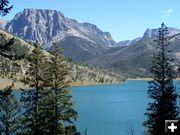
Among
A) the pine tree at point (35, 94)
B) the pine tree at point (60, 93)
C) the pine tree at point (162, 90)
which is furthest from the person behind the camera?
the pine tree at point (162, 90)

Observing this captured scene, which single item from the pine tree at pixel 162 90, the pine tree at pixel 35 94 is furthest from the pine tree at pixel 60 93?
the pine tree at pixel 162 90

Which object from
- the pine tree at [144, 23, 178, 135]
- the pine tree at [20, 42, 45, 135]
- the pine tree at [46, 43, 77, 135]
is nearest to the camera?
the pine tree at [20, 42, 45, 135]

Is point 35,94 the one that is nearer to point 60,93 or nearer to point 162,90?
point 60,93

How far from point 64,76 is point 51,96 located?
3.10 metres

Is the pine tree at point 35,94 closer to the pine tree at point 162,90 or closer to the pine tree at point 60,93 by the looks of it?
the pine tree at point 60,93

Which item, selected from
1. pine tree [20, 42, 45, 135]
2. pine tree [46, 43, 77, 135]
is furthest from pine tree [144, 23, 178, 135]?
pine tree [20, 42, 45, 135]

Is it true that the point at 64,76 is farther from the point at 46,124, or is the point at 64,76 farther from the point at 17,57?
the point at 17,57

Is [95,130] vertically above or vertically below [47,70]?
below

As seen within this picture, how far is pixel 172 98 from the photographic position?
48812mm

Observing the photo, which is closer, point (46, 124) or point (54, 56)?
point (46, 124)

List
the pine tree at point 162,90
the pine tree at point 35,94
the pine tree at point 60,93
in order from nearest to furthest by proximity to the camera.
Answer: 1. the pine tree at point 35,94
2. the pine tree at point 60,93
3. the pine tree at point 162,90

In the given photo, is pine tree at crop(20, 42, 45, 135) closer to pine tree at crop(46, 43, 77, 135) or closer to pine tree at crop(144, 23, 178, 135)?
pine tree at crop(46, 43, 77, 135)

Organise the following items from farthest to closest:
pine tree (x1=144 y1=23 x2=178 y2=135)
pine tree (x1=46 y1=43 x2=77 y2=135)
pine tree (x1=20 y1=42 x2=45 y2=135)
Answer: pine tree (x1=144 y1=23 x2=178 y2=135), pine tree (x1=46 y1=43 x2=77 y2=135), pine tree (x1=20 y1=42 x2=45 y2=135)

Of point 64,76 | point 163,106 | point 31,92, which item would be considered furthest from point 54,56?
point 163,106
